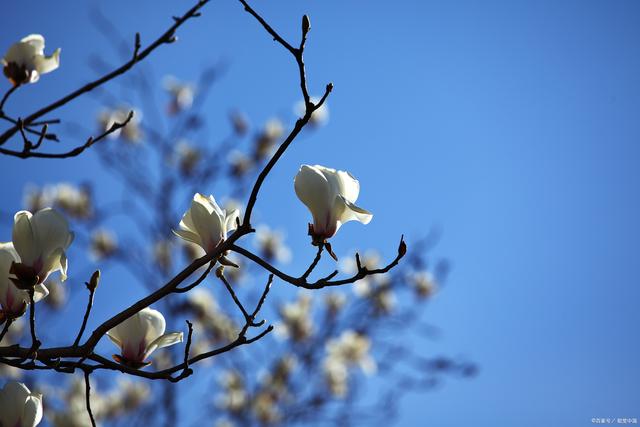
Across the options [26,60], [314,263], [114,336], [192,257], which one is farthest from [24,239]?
[192,257]

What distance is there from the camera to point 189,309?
12.9 ft

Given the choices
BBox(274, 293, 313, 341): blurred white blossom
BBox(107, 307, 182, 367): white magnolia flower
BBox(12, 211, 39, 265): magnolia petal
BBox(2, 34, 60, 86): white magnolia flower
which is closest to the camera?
BBox(12, 211, 39, 265): magnolia petal

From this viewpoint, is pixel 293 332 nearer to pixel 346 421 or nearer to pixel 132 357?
pixel 346 421

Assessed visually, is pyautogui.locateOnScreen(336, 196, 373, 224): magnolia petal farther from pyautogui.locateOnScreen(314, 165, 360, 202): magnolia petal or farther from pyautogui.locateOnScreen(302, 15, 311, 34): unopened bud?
pyautogui.locateOnScreen(302, 15, 311, 34): unopened bud

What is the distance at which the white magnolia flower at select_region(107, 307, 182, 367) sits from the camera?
3.29 ft

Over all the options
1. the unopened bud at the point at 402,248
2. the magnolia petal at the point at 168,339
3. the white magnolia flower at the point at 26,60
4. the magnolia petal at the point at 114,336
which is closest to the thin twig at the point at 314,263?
the unopened bud at the point at 402,248

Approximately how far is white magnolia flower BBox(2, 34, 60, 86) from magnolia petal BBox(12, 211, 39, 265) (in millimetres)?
628

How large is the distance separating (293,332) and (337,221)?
3.12 m

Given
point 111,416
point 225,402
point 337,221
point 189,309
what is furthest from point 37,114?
point 111,416

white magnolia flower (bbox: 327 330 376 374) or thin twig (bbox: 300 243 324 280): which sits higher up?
white magnolia flower (bbox: 327 330 376 374)

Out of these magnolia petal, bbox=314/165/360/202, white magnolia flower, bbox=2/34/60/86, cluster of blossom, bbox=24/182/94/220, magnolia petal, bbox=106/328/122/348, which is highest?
cluster of blossom, bbox=24/182/94/220

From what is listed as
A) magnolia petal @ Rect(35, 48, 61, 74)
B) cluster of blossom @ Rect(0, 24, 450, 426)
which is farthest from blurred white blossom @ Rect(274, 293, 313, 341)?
magnolia petal @ Rect(35, 48, 61, 74)

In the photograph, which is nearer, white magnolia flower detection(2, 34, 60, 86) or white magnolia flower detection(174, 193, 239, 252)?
white magnolia flower detection(174, 193, 239, 252)

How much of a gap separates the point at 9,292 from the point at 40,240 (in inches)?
4.3
